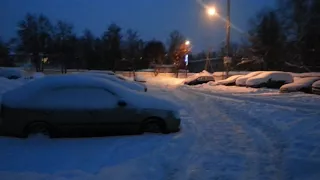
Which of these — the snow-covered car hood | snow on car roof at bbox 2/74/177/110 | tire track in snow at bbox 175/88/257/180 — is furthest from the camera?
the snow-covered car hood

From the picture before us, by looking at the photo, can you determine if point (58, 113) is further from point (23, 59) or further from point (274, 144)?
point (23, 59)

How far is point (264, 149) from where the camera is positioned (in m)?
7.94

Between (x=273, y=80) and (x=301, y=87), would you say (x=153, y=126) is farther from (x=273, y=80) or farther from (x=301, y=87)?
(x=273, y=80)

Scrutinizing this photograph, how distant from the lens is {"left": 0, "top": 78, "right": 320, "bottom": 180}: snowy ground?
624cm

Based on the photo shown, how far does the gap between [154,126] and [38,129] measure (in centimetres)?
269

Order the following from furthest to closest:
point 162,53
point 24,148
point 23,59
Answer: point 162,53
point 23,59
point 24,148

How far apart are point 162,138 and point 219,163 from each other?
2.51 m

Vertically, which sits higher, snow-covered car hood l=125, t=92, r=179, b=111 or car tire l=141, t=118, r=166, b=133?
snow-covered car hood l=125, t=92, r=179, b=111

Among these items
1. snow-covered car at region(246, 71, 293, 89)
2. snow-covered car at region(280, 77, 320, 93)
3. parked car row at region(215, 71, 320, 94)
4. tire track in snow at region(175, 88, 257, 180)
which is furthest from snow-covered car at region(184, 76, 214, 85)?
tire track in snow at region(175, 88, 257, 180)

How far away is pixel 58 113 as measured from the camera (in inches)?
357

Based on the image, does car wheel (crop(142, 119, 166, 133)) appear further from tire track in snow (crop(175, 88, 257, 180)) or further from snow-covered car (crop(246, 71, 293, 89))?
snow-covered car (crop(246, 71, 293, 89))

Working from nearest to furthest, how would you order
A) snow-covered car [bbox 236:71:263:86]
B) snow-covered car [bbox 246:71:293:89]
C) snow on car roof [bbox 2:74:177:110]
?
snow on car roof [bbox 2:74:177:110] < snow-covered car [bbox 246:71:293:89] < snow-covered car [bbox 236:71:263:86]

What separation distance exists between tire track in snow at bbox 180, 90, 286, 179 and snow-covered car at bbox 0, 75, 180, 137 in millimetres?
2116

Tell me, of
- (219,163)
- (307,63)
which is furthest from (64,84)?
(307,63)
